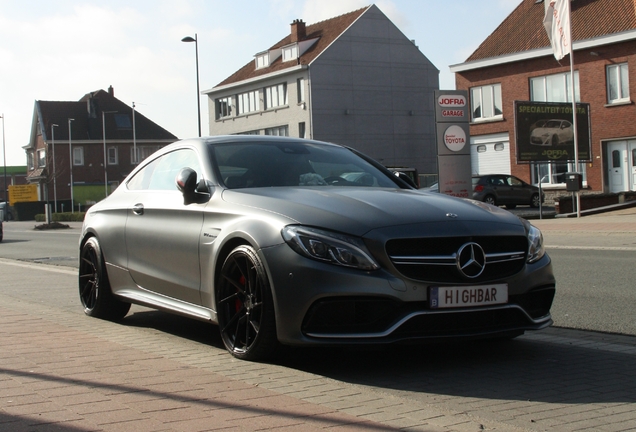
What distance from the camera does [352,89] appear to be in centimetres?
6431

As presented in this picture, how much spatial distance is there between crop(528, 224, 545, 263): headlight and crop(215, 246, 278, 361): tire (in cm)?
168

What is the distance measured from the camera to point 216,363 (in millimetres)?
5719

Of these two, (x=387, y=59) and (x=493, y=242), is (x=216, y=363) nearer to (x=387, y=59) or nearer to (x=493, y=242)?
(x=493, y=242)

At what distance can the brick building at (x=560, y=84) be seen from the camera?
38.3m

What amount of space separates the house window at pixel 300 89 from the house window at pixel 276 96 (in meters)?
1.69

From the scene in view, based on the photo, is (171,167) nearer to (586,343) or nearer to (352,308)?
(352,308)

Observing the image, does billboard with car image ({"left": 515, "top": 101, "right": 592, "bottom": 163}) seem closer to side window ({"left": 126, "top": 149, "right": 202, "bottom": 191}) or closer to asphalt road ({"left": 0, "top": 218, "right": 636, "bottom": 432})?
asphalt road ({"left": 0, "top": 218, "right": 636, "bottom": 432})

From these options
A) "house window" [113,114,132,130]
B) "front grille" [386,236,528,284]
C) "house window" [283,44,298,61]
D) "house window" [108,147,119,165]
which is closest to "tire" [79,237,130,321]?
"front grille" [386,236,528,284]

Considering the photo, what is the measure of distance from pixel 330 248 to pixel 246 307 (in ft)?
2.60

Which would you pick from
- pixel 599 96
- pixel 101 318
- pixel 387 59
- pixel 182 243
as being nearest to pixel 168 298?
pixel 182 243

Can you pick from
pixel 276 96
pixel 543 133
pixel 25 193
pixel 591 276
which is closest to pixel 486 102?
pixel 543 133

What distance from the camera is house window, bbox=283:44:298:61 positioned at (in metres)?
66.4

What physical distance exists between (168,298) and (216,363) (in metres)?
1.08

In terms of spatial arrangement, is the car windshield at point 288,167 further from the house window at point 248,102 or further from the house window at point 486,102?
the house window at point 248,102
